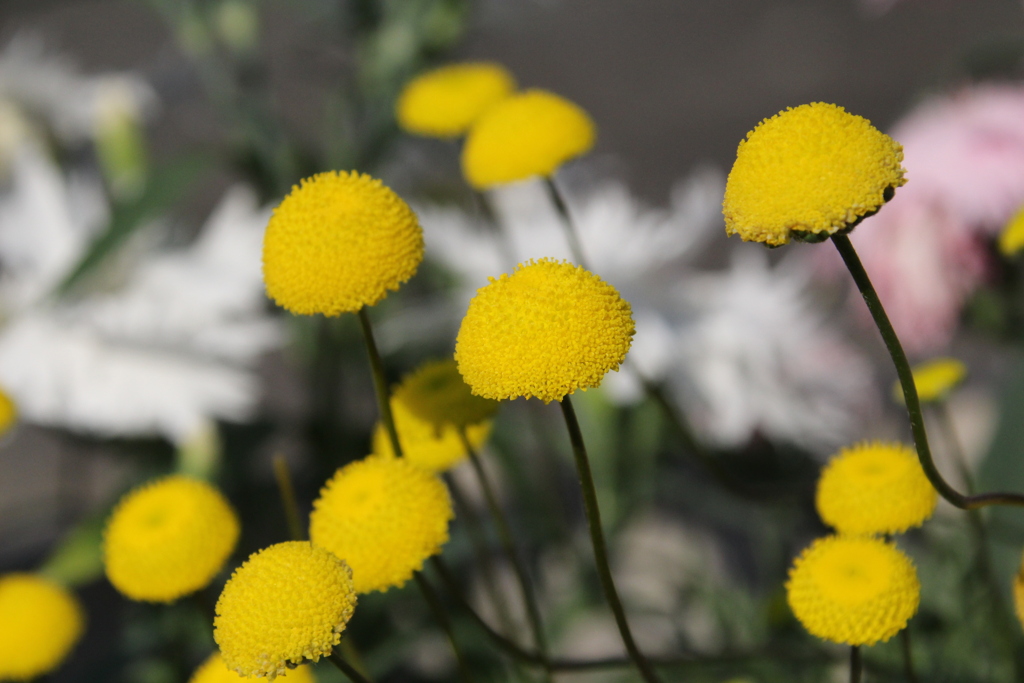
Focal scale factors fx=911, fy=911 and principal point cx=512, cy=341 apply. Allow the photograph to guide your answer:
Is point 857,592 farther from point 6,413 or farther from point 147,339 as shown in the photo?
point 147,339

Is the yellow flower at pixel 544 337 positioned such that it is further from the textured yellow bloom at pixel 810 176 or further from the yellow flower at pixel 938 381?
the yellow flower at pixel 938 381

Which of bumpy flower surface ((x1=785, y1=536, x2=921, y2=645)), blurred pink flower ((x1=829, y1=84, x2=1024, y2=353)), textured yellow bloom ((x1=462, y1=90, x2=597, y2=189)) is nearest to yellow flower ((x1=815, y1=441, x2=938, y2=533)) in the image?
bumpy flower surface ((x1=785, y1=536, x2=921, y2=645))

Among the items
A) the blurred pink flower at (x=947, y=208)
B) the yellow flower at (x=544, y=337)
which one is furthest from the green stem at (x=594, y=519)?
the blurred pink flower at (x=947, y=208)

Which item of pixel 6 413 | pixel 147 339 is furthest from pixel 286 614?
pixel 147 339

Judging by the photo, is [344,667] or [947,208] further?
[947,208]

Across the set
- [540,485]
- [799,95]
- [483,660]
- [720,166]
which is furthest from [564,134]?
[799,95]

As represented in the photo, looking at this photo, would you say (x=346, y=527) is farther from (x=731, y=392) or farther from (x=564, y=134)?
(x=731, y=392)

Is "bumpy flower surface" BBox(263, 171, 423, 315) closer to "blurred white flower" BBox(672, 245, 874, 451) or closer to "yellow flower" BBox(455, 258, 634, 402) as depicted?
"yellow flower" BBox(455, 258, 634, 402)
